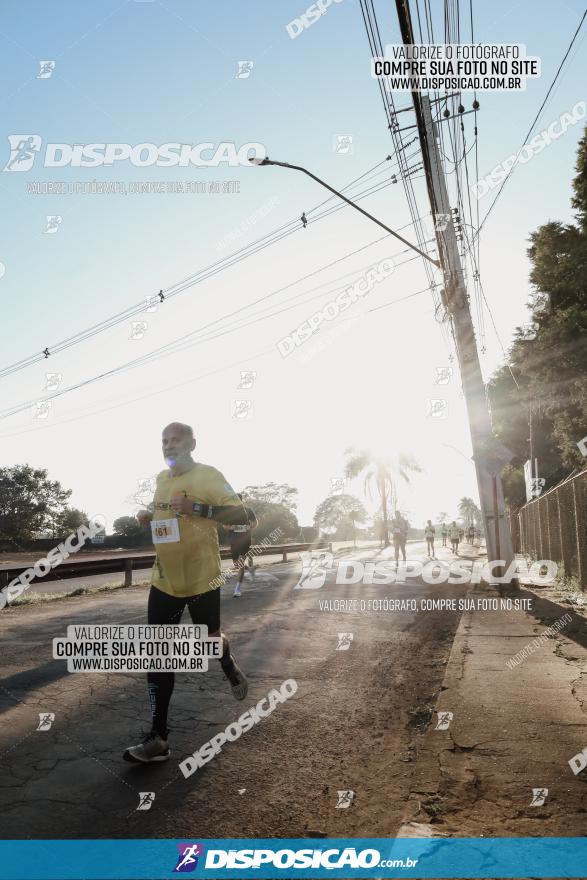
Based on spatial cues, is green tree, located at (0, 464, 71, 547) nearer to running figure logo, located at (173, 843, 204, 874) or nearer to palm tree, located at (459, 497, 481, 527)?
running figure logo, located at (173, 843, 204, 874)

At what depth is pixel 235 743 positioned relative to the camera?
397 cm

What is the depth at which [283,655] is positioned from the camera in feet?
22.5

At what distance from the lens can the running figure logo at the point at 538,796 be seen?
2.81m

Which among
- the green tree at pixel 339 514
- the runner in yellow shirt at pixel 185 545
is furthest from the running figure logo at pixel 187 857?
the green tree at pixel 339 514

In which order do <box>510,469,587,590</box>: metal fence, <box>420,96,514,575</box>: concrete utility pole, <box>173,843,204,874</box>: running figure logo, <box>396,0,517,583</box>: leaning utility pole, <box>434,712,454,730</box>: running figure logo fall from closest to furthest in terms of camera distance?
<box>173,843,204,874</box>: running figure logo, <box>434,712,454,730</box>: running figure logo, <box>510,469,587,590</box>: metal fence, <box>396,0,517,583</box>: leaning utility pole, <box>420,96,514,575</box>: concrete utility pole

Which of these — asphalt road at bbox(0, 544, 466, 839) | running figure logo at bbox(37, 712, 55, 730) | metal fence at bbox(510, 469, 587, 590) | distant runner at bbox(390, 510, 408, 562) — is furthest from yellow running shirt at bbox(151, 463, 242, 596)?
distant runner at bbox(390, 510, 408, 562)

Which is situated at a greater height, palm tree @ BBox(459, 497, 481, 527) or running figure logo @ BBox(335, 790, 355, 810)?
running figure logo @ BBox(335, 790, 355, 810)

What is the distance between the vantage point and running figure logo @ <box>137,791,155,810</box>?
297 cm

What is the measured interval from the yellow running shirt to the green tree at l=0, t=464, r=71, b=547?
189ft

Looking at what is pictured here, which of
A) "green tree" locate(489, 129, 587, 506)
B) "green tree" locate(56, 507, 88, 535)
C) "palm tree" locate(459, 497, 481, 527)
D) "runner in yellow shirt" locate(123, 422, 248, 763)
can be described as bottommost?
"palm tree" locate(459, 497, 481, 527)

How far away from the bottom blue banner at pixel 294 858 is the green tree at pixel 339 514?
347 feet

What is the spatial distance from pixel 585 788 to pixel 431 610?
8.18 m

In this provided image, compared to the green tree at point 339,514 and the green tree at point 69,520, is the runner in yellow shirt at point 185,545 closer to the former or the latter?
the green tree at point 69,520

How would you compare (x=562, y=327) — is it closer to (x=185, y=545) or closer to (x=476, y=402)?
(x=476, y=402)
